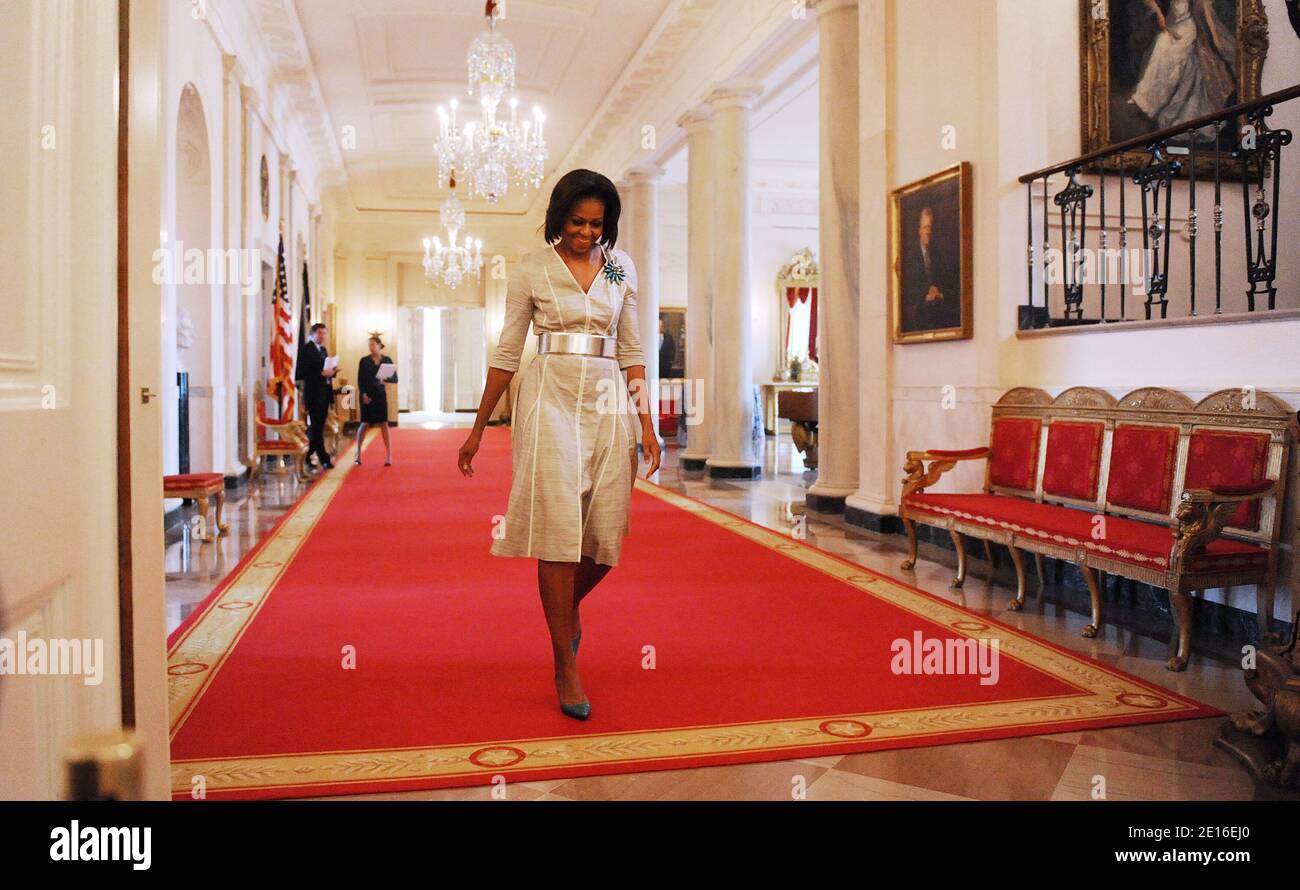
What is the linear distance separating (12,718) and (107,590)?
30cm

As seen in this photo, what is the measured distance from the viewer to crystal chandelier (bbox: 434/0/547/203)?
8953mm

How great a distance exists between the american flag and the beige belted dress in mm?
8773

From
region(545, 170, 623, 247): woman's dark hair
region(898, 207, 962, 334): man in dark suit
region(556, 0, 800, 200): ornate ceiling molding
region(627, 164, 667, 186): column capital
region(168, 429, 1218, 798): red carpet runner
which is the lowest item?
region(168, 429, 1218, 798): red carpet runner

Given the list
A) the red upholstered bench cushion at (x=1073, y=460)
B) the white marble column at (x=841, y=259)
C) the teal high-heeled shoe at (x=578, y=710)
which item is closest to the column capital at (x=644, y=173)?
the white marble column at (x=841, y=259)

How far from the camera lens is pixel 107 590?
1.53 m

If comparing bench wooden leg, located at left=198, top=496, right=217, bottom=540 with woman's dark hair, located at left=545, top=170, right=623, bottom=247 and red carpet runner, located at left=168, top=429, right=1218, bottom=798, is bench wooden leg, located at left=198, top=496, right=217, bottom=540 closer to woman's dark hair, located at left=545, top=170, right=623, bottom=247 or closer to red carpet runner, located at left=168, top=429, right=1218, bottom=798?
red carpet runner, located at left=168, top=429, right=1218, bottom=798

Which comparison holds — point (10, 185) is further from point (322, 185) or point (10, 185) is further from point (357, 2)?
point (322, 185)

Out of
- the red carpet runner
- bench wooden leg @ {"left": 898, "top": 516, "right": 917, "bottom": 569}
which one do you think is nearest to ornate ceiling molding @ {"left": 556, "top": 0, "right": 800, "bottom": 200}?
bench wooden leg @ {"left": 898, "top": 516, "right": 917, "bottom": 569}

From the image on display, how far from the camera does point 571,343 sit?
3.03 meters

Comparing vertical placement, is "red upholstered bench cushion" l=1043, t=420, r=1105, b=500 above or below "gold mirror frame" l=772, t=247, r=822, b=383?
below

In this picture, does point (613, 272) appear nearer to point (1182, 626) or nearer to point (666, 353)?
point (1182, 626)

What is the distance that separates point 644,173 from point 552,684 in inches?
482

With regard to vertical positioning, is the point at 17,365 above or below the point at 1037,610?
above
